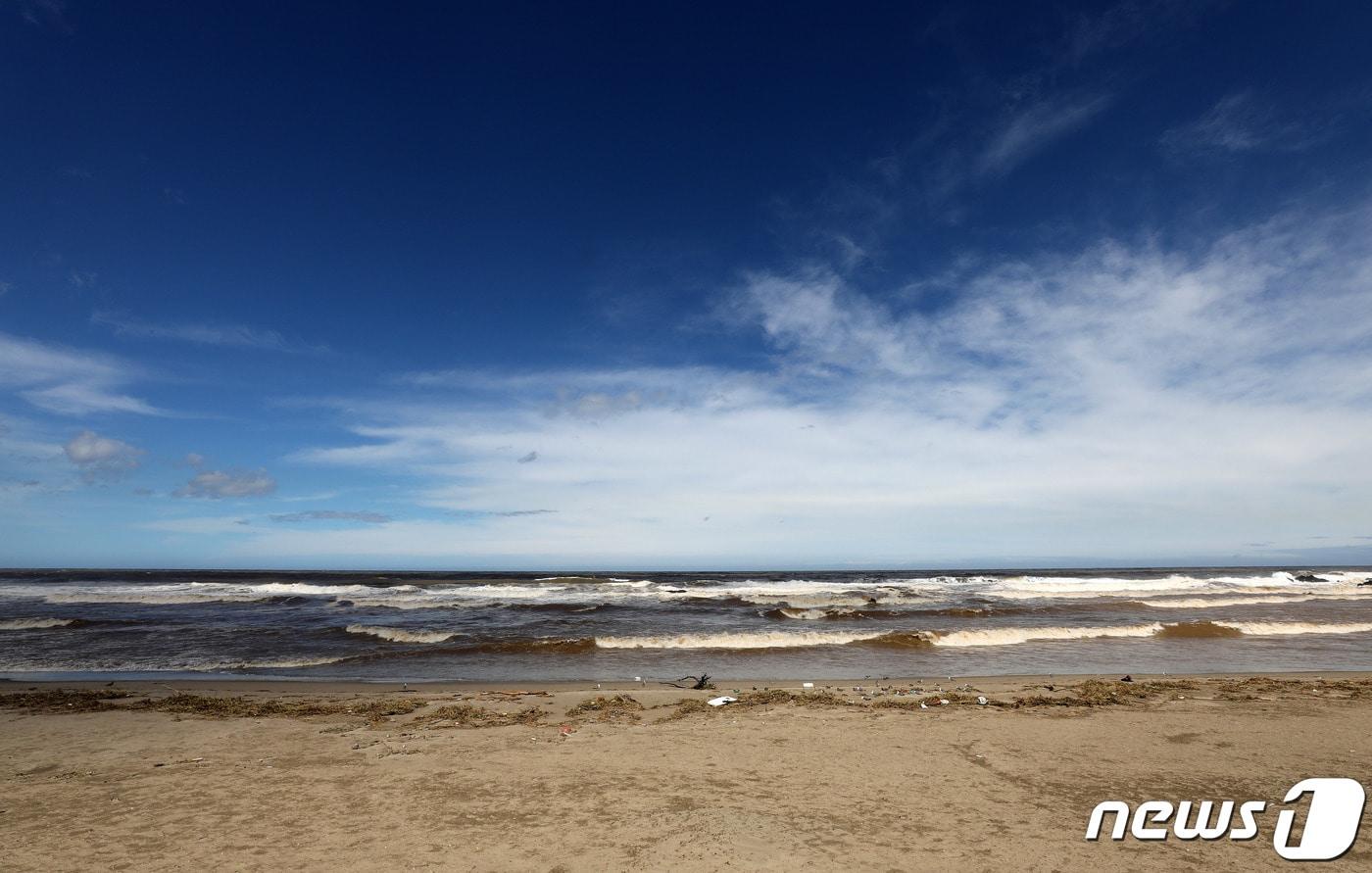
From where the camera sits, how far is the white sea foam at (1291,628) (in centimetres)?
2064

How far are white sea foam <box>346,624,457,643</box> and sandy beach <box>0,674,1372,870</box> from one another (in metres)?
9.71

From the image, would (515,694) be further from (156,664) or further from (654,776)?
(156,664)

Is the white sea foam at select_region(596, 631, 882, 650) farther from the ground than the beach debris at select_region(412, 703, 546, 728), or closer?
closer

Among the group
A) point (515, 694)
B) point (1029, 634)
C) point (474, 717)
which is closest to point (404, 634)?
point (515, 694)

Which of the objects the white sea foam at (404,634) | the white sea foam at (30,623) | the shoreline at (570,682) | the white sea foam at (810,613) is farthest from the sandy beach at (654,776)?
the white sea foam at (30,623)

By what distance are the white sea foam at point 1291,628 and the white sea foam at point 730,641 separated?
12.6 m

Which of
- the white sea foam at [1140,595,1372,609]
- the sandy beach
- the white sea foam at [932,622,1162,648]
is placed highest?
the sandy beach

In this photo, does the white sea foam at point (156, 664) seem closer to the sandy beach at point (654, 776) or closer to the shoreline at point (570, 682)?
the shoreline at point (570, 682)

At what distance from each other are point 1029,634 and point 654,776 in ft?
58.9

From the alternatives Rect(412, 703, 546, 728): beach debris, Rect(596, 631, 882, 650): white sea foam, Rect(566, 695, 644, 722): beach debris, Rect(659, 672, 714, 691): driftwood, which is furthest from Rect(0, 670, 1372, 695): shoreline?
Rect(596, 631, 882, 650): white sea foam

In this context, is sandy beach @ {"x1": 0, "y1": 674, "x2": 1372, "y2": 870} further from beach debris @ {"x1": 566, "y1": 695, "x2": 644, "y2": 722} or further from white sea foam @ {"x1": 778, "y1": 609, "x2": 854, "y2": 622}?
white sea foam @ {"x1": 778, "y1": 609, "x2": 854, "y2": 622}

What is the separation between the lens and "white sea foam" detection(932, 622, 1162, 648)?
19.5 metres

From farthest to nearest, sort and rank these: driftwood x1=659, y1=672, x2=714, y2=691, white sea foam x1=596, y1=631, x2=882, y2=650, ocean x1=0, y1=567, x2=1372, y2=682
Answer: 1. white sea foam x1=596, y1=631, x2=882, y2=650
2. ocean x1=0, y1=567, x2=1372, y2=682
3. driftwood x1=659, y1=672, x2=714, y2=691

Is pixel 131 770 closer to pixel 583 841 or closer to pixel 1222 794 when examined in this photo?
pixel 583 841
